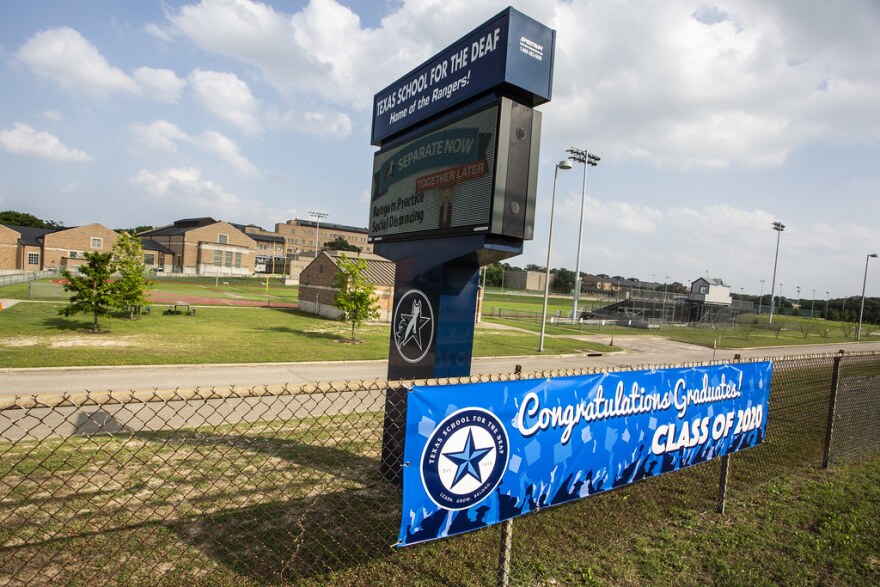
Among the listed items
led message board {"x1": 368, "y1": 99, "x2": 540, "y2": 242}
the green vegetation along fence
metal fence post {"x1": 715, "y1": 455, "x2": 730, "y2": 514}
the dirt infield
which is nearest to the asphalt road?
the green vegetation along fence

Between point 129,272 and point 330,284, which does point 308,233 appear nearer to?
point 330,284

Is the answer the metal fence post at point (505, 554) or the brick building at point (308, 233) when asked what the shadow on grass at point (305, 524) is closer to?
the metal fence post at point (505, 554)

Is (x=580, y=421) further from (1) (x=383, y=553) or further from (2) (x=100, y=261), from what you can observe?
(2) (x=100, y=261)

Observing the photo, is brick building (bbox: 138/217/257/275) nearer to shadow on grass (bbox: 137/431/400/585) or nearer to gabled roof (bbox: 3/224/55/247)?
gabled roof (bbox: 3/224/55/247)

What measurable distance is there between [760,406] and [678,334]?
36371mm

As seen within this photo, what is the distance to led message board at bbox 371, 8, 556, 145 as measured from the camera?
195 inches

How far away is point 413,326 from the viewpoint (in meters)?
6.16

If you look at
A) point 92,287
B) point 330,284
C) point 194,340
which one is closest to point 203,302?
point 330,284

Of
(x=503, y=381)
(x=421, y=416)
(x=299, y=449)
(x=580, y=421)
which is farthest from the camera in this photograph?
(x=299, y=449)

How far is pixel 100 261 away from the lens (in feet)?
62.6

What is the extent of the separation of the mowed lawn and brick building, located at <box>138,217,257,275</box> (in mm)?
60739

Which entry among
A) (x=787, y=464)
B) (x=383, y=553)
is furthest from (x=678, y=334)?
(x=383, y=553)

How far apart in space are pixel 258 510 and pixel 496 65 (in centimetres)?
536

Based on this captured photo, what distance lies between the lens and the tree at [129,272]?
20500 mm
